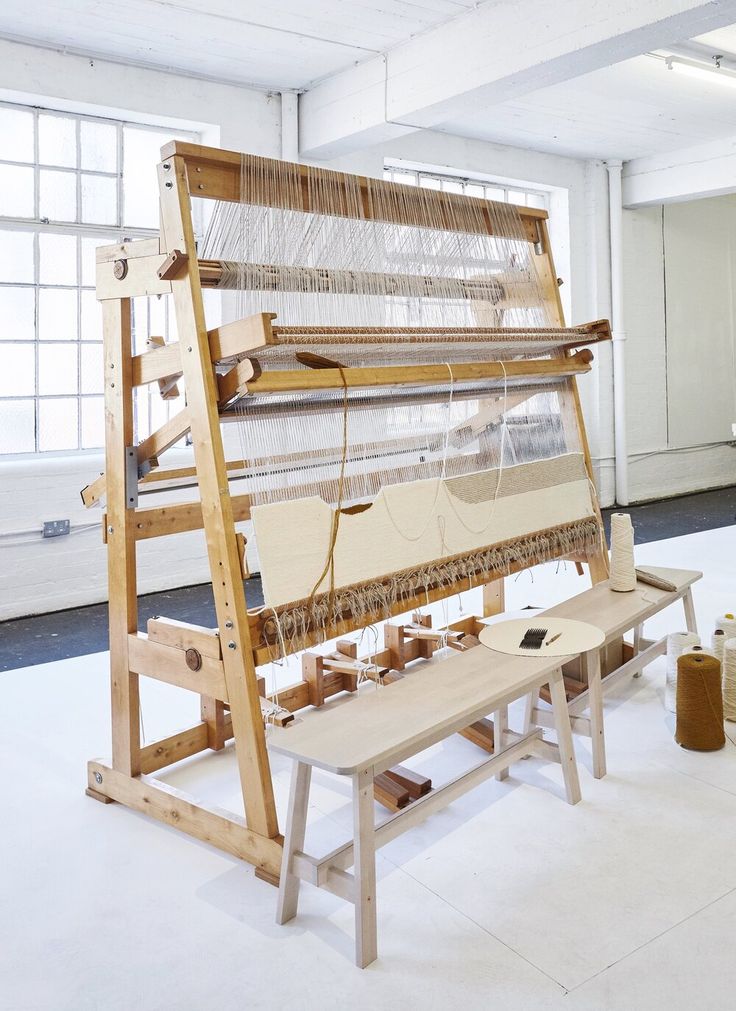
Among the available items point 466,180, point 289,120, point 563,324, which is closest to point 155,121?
point 289,120

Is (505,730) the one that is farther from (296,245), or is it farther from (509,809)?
(296,245)

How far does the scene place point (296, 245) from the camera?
2375mm

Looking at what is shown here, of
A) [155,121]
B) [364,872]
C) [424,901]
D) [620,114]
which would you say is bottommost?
[424,901]

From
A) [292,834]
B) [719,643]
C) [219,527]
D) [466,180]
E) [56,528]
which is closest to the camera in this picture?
[292,834]

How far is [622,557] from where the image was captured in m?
2.99

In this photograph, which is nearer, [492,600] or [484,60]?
[492,600]

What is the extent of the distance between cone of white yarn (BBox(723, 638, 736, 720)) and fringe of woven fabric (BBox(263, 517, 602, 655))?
2.07ft

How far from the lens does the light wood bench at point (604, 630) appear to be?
2.48m

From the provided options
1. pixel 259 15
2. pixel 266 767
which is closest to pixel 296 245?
pixel 266 767

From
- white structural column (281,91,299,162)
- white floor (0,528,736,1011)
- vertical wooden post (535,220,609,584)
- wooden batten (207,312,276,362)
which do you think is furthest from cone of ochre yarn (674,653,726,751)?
white structural column (281,91,299,162)

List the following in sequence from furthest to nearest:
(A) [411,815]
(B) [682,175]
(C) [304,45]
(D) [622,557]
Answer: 1. (B) [682,175]
2. (C) [304,45]
3. (D) [622,557]
4. (A) [411,815]

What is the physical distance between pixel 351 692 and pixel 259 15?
3.04 meters

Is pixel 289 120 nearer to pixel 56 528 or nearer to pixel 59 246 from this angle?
pixel 59 246

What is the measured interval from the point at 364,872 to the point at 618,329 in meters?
6.32
